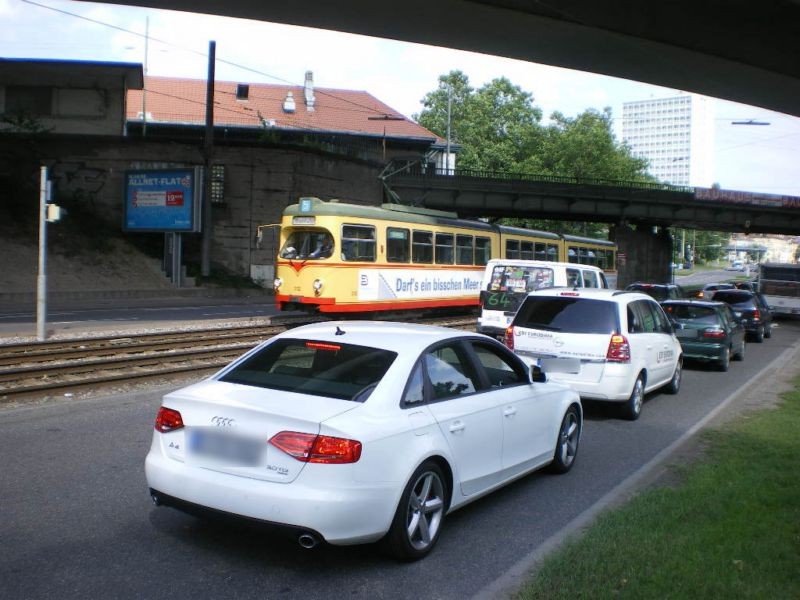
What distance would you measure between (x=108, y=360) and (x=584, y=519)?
29.8 ft

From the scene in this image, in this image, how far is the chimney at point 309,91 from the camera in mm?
58844

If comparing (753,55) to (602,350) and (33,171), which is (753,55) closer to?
(602,350)

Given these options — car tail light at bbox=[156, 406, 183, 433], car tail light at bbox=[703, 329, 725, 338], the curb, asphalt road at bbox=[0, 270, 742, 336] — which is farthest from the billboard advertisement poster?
car tail light at bbox=[156, 406, 183, 433]

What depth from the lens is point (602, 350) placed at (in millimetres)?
9945

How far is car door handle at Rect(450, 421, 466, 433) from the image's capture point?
17.4ft

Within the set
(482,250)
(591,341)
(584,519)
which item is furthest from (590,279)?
(584,519)

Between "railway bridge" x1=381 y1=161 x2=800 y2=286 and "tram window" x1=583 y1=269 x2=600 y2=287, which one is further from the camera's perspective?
"railway bridge" x1=381 y1=161 x2=800 y2=286

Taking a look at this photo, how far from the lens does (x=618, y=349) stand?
9.94m

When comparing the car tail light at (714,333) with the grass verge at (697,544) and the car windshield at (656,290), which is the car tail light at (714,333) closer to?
the grass verge at (697,544)

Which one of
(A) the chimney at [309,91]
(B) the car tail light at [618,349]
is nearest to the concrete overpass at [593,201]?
(A) the chimney at [309,91]

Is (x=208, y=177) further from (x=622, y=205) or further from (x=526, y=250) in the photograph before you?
(x=622, y=205)

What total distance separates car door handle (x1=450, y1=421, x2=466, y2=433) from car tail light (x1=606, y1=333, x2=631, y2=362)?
5.01 m

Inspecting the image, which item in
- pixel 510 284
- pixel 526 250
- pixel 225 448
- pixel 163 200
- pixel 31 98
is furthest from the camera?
pixel 31 98

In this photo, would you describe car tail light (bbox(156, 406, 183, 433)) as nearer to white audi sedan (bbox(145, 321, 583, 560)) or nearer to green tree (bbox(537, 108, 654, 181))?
white audi sedan (bbox(145, 321, 583, 560))
